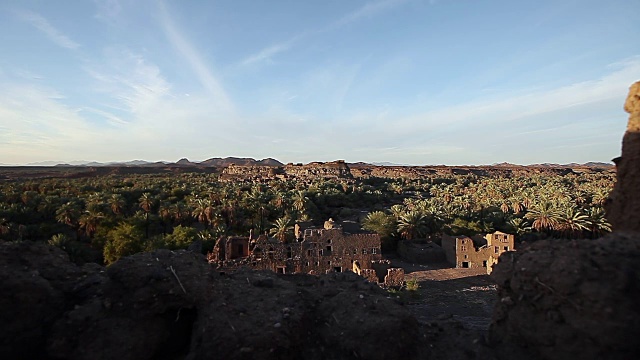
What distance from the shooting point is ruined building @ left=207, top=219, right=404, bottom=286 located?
59.5 ft

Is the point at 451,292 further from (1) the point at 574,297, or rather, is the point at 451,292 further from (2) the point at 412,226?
(1) the point at 574,297

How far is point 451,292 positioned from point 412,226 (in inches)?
392

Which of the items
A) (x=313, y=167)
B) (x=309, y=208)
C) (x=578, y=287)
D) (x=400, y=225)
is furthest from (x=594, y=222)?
(x=313, y=167)

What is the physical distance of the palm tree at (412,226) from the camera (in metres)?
29.4

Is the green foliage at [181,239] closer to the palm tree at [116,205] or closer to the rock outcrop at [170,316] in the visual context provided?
the palm tree at [116,205]

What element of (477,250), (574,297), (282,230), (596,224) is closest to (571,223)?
(596,224)

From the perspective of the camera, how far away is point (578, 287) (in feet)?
13.5

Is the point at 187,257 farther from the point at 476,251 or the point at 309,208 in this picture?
the point at 309,208

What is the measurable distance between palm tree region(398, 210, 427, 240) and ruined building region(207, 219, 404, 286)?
30.6 feet

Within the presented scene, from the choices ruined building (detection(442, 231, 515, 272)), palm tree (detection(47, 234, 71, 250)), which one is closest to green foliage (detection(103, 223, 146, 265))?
palm tree (detection(47, 234, 71, 250))

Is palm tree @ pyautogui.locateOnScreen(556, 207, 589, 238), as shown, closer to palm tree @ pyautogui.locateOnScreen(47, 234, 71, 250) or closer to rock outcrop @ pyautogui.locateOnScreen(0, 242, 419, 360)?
rock outcrop @ pyautogui.locateOnScreen(0, 242, 419, 360)

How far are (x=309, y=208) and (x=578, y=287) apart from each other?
34.1 m

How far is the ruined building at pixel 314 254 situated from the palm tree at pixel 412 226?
931 cm

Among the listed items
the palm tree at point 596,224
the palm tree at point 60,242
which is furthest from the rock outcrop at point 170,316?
the palm tree at point 596,224
